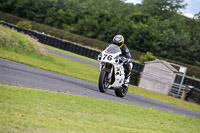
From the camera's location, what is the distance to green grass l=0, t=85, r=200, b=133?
534cm

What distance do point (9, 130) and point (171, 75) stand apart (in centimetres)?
2346

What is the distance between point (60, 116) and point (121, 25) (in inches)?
2364

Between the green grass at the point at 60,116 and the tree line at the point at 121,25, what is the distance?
4622 cm

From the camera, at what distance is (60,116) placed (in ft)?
21.3

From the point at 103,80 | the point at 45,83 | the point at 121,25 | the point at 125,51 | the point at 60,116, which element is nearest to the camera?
A: the point at 60,116

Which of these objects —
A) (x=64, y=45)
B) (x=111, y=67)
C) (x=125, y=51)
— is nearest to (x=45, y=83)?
(x=111, y=67)

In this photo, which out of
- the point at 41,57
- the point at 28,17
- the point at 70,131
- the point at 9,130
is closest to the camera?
the point at 9,130

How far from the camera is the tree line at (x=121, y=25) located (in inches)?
2201

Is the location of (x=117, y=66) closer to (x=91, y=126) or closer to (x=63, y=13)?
(x=91, y=126)

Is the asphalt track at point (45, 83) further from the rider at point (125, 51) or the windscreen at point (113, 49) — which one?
the windscreen at point (113, 49)

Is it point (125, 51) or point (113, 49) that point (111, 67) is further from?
point (125, 51)

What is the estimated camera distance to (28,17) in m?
70.7

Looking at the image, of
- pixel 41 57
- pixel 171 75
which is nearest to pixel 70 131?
pixel 41 57

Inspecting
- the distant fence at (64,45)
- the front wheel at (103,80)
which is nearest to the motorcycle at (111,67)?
the front wheel at (103,80)
